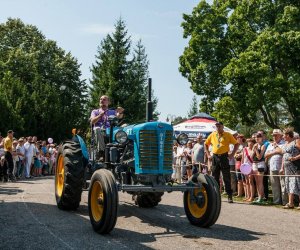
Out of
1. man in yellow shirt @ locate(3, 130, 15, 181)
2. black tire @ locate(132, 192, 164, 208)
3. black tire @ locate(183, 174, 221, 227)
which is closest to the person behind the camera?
black tire @ locate(183, 174, 221, 227)

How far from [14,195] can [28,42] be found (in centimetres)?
4013

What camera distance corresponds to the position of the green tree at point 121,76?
40.6 m

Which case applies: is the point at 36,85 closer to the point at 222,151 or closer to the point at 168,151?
the point at 222,151

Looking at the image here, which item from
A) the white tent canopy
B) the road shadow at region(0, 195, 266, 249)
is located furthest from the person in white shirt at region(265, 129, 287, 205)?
the white tent canopy

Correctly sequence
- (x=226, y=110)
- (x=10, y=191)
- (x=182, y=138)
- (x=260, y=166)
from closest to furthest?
1. (x=182, y=138)
2. (x=260, y=166)
3. (x=10, y=191)
4. (x=226, y=110)

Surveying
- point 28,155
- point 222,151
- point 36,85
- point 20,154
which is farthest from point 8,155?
point 36,85

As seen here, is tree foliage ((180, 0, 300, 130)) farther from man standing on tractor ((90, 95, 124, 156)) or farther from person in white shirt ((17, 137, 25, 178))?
man standing on tractor ((90, 95, 124, 156))

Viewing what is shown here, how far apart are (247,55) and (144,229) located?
2191 centimetres

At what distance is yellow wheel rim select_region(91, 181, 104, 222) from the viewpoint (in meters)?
6.67

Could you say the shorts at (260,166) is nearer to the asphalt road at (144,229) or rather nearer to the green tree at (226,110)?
the asphalt road at (144,229)

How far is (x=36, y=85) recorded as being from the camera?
40.8 m

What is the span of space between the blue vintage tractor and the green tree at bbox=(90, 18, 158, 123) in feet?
104

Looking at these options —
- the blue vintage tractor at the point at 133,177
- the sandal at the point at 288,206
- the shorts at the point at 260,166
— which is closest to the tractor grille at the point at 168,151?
the blue vintage tractor at the point at 133,177

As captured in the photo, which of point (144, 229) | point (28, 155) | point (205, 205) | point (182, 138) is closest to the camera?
point (144, 229)
